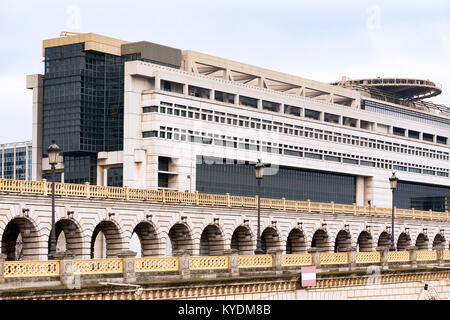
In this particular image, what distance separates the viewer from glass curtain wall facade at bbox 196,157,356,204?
10844cm

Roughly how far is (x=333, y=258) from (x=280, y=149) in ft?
212

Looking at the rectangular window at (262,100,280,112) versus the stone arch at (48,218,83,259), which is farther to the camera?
the rectangular window at (262,100,280,112)

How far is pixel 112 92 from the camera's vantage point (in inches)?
4154

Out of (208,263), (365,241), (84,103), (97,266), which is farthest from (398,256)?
(84,103)

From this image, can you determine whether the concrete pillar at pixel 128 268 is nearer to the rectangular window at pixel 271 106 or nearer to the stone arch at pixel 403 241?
the stone arch at pixel 403 241

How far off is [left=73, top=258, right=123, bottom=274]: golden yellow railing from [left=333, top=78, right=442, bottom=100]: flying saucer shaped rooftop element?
105 meters

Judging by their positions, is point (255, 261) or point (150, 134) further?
point (150, 134)

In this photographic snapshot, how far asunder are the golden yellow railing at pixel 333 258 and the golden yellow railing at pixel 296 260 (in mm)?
972

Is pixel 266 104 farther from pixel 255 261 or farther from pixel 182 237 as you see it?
pixel 255 261

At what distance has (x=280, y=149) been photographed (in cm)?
11700

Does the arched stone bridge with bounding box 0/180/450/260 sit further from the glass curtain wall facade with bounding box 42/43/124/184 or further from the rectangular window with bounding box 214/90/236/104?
the rectangular window with bounding box 214/90/236/104

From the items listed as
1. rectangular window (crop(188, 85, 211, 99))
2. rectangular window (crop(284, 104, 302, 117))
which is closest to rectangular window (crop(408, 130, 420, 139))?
rectangular window (crop(284, 104, 302, 117))

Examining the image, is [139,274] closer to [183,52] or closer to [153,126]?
[153,126]

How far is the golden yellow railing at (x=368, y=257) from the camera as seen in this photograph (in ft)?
181
